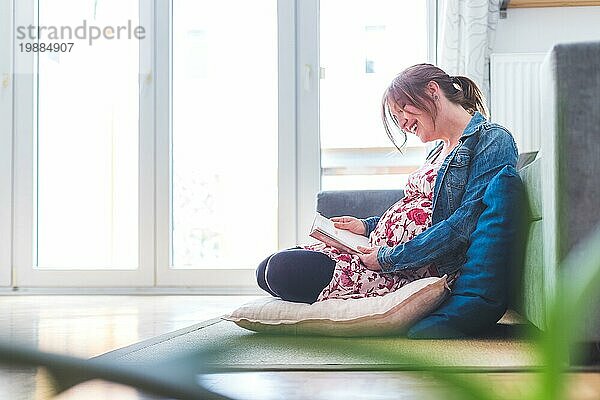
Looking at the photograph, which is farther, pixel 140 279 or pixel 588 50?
pixel 140 279

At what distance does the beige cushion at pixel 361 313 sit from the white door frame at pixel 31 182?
89.2 inches

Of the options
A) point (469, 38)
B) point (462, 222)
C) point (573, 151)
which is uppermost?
point (469, 38)

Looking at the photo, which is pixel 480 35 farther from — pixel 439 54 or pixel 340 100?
pixel 340 100

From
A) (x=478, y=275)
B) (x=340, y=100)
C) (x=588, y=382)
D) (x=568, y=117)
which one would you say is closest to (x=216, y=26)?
(x=340, y=100)

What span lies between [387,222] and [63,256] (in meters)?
2.68

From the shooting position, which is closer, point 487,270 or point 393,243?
point 487,270

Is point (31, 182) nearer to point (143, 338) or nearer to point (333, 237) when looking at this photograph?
point (143, 338)

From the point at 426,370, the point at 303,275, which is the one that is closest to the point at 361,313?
the point at 303,275

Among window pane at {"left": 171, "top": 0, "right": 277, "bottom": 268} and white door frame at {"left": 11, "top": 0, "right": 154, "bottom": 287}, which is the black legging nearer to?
window pane at {"left": 171, "top": 0, "right": 277, "bottom": 268}

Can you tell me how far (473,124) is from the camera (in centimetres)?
223

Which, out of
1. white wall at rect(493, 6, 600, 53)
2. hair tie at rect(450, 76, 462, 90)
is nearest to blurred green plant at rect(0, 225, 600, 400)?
hair tie at rect(450, 76, 462, 90)

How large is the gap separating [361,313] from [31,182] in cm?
285

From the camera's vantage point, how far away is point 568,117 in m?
1.69

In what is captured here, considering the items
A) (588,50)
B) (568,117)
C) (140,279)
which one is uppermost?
(588,50)
